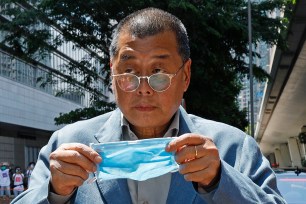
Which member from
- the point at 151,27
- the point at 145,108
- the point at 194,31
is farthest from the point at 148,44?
the point at 194,31

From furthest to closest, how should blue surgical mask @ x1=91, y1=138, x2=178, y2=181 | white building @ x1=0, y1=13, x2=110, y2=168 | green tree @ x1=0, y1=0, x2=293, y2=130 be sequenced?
white building @ x1=0, y1=13, x2=110, y2=168
green tree @ x1=0, y1=0, x2=293, y2=130
blue surgical mask @ x1=91, y1=138, x2=178, y2=181

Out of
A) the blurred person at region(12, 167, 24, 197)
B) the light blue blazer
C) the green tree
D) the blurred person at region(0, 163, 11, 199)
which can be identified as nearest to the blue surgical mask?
the light blue blazer

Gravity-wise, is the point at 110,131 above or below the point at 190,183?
above

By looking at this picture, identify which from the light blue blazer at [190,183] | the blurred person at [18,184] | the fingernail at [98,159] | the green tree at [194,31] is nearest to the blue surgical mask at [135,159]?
the fingernail at [98,159]

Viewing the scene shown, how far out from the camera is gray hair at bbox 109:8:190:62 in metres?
2.16

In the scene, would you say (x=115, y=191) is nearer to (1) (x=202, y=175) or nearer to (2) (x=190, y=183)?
(2) (x=190, y=183)

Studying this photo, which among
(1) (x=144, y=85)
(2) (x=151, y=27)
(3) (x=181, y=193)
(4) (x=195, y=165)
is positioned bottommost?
(3) (x=181, y=193)

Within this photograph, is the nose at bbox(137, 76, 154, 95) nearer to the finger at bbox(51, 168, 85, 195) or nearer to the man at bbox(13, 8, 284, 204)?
the man at bbox(13, 8, 284, 204)

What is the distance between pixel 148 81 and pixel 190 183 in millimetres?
405

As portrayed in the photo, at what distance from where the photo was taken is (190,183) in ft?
6.99

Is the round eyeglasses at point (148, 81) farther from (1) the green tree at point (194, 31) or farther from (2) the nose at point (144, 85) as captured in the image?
(1) the green tree at point (194, 31)

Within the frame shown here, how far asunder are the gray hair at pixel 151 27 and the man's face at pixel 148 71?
0.8 inches

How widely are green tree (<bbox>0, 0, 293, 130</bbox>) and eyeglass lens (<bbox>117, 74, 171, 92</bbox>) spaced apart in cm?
1262

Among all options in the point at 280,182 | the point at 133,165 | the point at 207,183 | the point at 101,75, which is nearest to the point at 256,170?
the point at 207,183
